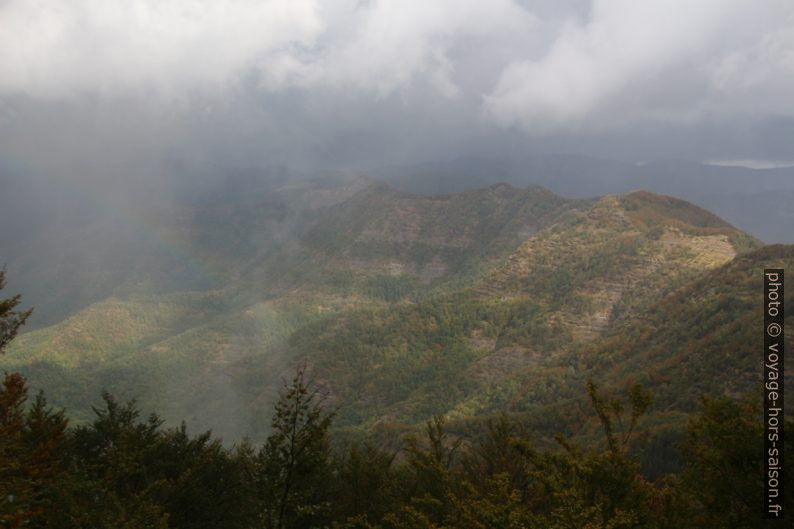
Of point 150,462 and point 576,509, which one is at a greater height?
point 576,509

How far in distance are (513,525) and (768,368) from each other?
11995 millimetres

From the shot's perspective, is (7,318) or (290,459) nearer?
(290,459)

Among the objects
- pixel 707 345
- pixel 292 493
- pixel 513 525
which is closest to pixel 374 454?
pixel 292 493

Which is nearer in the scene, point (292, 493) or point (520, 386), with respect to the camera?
point (292, 493)

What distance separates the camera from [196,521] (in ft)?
99.1

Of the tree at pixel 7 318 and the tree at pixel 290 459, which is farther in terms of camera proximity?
the tree at pixel 7 318

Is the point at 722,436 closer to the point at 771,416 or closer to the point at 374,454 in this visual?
the point at 771,416

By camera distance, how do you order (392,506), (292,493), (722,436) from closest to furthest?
(292,493), (722,436), (392,506)

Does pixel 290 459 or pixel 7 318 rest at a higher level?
pixel 7 318

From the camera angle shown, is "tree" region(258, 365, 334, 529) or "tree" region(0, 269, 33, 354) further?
"tree" region(0, 269, 33, 354)

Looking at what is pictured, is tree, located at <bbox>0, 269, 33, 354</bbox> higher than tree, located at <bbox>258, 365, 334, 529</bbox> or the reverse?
higher

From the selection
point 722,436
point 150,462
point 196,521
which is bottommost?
point 196,521

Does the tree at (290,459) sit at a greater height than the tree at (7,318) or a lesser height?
lesser

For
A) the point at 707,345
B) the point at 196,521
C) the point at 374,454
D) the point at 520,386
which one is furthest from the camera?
the point at 520,386
